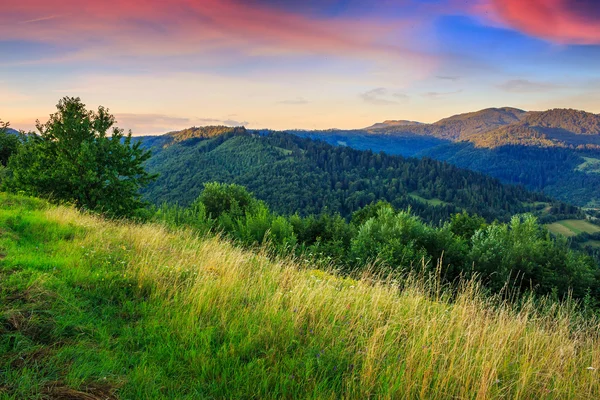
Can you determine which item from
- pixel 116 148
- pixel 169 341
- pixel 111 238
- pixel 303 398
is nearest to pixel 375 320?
pixel 303 398

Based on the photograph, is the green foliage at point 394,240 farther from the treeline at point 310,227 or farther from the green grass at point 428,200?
the green grass at point 428,200

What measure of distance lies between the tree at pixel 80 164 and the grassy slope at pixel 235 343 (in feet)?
41.7

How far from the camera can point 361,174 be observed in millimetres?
193000

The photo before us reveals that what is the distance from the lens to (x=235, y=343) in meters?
3.51

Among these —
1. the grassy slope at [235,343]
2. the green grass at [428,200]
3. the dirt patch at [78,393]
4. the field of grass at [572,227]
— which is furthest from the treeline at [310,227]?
the field of grass at [572,227]

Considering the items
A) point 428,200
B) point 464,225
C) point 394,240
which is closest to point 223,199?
point 394,240

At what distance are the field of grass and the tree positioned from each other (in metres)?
159

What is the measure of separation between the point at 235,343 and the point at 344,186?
16770 centimetres

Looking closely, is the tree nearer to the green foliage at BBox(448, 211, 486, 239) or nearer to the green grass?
the green foliage at BBox(448, 211, 486, 239)

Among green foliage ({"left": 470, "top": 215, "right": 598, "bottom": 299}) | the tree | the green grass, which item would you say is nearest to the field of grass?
the green grass

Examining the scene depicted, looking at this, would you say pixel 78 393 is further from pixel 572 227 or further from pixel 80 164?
pixel 572 227

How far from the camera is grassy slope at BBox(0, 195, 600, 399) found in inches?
115

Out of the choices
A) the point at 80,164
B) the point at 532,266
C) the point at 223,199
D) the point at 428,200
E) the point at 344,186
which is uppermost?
the point at 80,164

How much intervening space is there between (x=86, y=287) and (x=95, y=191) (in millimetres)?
14366
